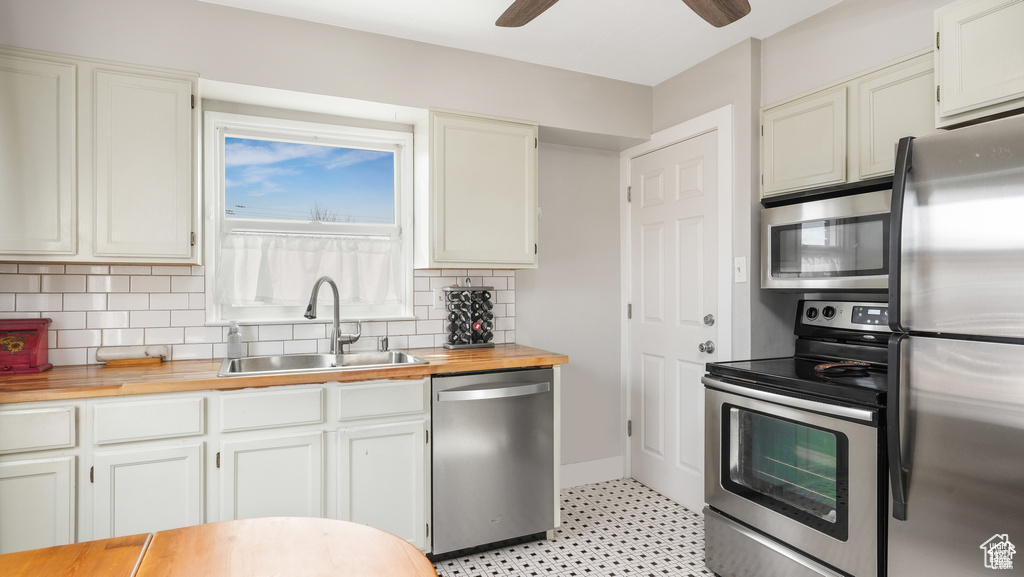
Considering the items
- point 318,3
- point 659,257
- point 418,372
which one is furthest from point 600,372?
point 318,3

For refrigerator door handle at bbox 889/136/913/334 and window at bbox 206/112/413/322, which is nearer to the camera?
refrigerator door handle at bbox 889/136/913/334

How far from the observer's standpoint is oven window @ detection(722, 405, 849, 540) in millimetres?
1929

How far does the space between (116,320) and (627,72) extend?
2859 millimetres

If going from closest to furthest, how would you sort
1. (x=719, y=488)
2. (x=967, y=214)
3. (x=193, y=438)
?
(x=967, y=214) → (x=193, y=438) → (x=719, y=488)

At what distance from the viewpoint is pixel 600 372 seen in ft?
11.9

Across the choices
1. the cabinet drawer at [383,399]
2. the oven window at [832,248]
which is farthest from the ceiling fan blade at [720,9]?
the cabinet drawer at [383,399]

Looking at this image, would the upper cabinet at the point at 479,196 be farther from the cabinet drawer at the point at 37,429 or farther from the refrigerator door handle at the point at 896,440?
the refrigerator door handle at the point at 896,440

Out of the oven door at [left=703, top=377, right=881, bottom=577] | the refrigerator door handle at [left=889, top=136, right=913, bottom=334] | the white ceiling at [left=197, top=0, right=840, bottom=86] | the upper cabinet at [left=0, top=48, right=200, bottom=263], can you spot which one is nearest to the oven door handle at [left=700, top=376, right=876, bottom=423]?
the oven door at [left=703, top=377, right=881, bottom=577]

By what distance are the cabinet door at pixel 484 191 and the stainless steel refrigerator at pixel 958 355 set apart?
168 cm

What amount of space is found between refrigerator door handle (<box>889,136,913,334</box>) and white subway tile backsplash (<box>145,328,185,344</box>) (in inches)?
112

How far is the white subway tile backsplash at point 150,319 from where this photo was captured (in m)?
2.54

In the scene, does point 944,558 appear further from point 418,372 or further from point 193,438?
point 193,438

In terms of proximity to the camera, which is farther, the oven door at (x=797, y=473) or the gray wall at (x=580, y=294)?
the gray wall at (x=580, y=294)

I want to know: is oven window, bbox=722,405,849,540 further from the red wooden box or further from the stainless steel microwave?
the red wooden box
